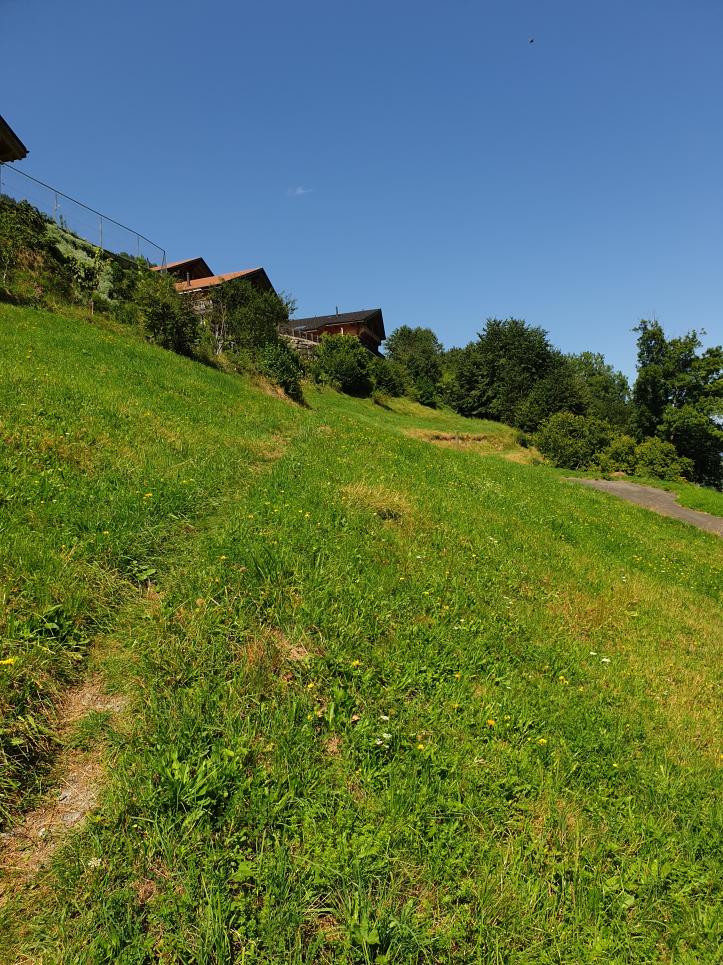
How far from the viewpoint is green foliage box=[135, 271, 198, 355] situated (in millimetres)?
19172

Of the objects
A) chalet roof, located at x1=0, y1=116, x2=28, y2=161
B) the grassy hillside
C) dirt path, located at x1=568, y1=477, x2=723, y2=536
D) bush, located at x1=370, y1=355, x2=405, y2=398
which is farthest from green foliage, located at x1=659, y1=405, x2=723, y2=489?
chalet roof, located at x1=0, y1=116, x2=28, y2=161

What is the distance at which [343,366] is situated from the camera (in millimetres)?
37688

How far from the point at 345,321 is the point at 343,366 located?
2756 centimetres

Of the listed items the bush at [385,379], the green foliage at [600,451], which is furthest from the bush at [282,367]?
the green foliage at [600,451]

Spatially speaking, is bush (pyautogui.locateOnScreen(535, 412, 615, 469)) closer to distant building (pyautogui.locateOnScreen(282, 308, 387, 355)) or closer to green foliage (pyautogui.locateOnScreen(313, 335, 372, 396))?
green foliage (pyautogui.locateOnScreen(313, 335, 372, 396))

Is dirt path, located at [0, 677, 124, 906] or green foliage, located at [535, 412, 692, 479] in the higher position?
green foliage, located at [535, 412, 692, 479]

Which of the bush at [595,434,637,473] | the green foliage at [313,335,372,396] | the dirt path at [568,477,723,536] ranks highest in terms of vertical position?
the green foliage at [313,335,372,396]

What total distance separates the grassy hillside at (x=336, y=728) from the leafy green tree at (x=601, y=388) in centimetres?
4639

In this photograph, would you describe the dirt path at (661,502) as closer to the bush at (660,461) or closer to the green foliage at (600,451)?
the green foliage at (600,451)

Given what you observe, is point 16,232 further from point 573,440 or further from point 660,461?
point 660,461

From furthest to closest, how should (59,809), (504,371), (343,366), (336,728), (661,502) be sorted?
(504,371) < (343,366) < (661,502) < (336,728) < (59,809)

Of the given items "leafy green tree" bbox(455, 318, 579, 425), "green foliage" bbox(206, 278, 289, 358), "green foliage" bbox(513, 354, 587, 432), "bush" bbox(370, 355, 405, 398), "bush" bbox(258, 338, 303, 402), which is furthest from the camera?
"leafy green tree" bbox(455, 318, 579, 425)

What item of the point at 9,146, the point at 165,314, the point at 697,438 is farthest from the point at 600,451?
the point at 9,146

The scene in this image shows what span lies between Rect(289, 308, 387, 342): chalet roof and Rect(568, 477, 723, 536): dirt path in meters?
46.0
